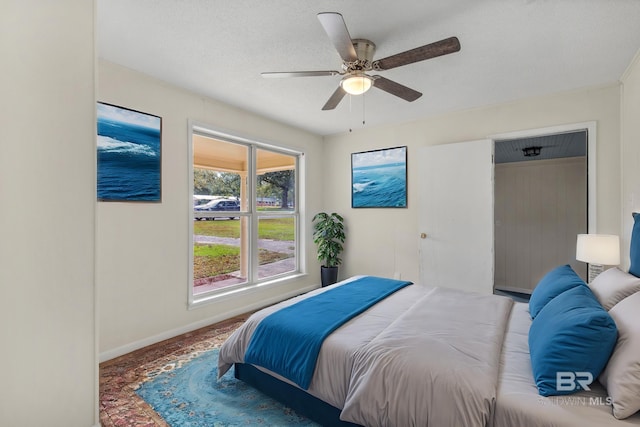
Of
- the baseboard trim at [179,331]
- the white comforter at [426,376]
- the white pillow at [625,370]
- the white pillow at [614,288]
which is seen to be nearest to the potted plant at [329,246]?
the baseboard trim at [179,331]

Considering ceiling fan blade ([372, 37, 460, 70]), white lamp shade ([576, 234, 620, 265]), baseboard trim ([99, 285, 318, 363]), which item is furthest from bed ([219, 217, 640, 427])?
ceiling fan blade ([372, 37, 460, 70])

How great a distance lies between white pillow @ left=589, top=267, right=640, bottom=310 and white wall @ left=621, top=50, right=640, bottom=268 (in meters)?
0.98

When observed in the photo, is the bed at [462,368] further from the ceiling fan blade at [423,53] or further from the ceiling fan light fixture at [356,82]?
the ceiling fan light fixture at [356,82]

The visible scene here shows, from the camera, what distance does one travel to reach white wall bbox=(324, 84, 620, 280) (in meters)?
3.01

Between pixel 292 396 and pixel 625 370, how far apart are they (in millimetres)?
1646

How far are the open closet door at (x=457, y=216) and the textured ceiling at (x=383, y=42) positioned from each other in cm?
78

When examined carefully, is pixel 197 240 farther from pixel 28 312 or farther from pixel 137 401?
pixel 28 312

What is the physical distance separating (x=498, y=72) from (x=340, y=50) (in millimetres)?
1700

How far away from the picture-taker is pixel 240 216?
3.95 meters

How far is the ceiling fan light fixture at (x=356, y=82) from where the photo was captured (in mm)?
2236

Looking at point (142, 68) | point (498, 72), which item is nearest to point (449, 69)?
point (498, 72)

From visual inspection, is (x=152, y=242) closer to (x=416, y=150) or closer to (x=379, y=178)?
(x=379, y=178)

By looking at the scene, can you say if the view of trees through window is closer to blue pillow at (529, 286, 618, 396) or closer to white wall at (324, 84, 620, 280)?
white wall at (324, 84, 620, 280)

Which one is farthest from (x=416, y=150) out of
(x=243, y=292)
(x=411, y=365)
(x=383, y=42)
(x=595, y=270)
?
(x=411, y=365)
